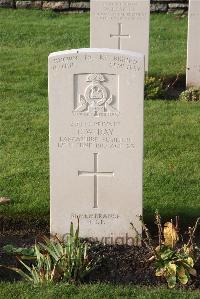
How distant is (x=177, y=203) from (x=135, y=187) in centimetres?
85

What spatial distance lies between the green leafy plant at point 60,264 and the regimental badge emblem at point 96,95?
0.86 m

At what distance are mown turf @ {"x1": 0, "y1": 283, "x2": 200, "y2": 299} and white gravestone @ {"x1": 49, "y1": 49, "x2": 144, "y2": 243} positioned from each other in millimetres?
779

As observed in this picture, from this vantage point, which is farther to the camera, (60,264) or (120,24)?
(120,24)

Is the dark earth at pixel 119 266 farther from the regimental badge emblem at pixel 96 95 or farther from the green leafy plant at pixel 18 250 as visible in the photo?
the regimental badge emblem at pixel 96 95

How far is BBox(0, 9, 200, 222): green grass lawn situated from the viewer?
625 centimetres

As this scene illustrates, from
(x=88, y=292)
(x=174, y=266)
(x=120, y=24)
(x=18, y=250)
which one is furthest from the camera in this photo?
(x=120, y=24)

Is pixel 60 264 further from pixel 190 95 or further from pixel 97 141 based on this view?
pixel 190 95

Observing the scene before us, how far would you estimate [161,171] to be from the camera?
682 centimetres

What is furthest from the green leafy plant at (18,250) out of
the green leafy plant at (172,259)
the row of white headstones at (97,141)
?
the green leafy plant at (172,259)

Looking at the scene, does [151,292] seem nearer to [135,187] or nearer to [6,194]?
[135,187]

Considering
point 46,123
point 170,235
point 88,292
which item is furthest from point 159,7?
point 88,292

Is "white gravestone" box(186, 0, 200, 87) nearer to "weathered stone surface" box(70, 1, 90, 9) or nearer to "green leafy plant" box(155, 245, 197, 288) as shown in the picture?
"weathered stone surface" box(70, 1, 90, 9)

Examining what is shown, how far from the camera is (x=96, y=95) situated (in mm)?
5199

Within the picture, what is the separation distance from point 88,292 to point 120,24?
5949mm
